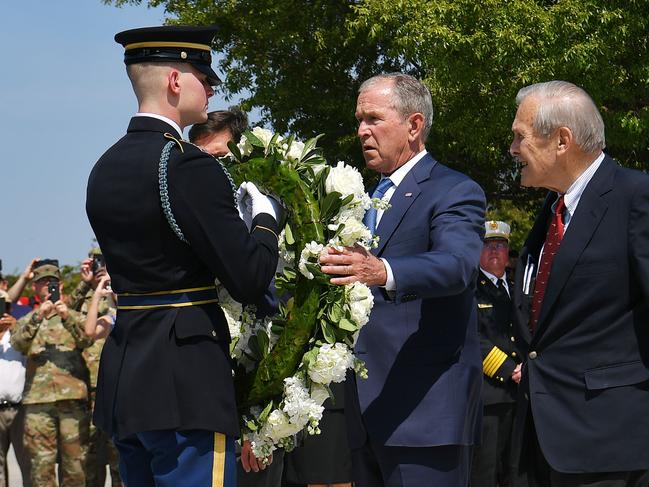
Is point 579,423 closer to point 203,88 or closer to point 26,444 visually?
point 203,88

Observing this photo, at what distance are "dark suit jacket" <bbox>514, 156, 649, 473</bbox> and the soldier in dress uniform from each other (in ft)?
16.9

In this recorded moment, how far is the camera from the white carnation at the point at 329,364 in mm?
3828

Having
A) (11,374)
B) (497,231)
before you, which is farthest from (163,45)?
(11,374)

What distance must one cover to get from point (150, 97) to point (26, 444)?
6.85m

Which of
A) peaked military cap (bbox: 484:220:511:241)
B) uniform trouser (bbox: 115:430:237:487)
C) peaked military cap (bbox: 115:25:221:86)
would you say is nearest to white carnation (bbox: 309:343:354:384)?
uniform trouser (bbox: 115:430:237:487)

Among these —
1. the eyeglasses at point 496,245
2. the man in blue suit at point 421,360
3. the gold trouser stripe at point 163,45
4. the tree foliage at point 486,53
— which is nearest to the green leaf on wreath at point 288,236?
the man in blue suit at point 421,360

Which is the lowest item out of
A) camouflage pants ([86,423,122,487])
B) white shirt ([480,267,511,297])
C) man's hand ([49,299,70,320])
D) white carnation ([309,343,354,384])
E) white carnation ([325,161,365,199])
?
camouflage pants ([86,423,122,487])

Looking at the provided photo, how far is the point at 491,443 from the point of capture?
931 centimetres

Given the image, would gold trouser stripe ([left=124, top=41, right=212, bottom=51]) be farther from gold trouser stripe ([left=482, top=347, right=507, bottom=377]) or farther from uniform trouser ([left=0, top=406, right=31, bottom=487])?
uniform trouser ([left=0, top=406, right=31, bottom=487])

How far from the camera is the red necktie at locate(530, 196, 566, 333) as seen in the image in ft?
13.5

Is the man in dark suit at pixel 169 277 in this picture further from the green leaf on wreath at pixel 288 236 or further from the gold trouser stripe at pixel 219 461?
the green leaf on wreath at pixel 288 236

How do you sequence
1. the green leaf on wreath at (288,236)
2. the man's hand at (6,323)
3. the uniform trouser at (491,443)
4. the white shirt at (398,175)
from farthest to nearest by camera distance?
the man's hand at (6,323) < the uniform trouser at (491,443) < the white shirt at (398,175) < the green leaf on wreath at (288,236)

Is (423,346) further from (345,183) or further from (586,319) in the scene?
(345,183)

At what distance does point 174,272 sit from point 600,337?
5.28 feet
